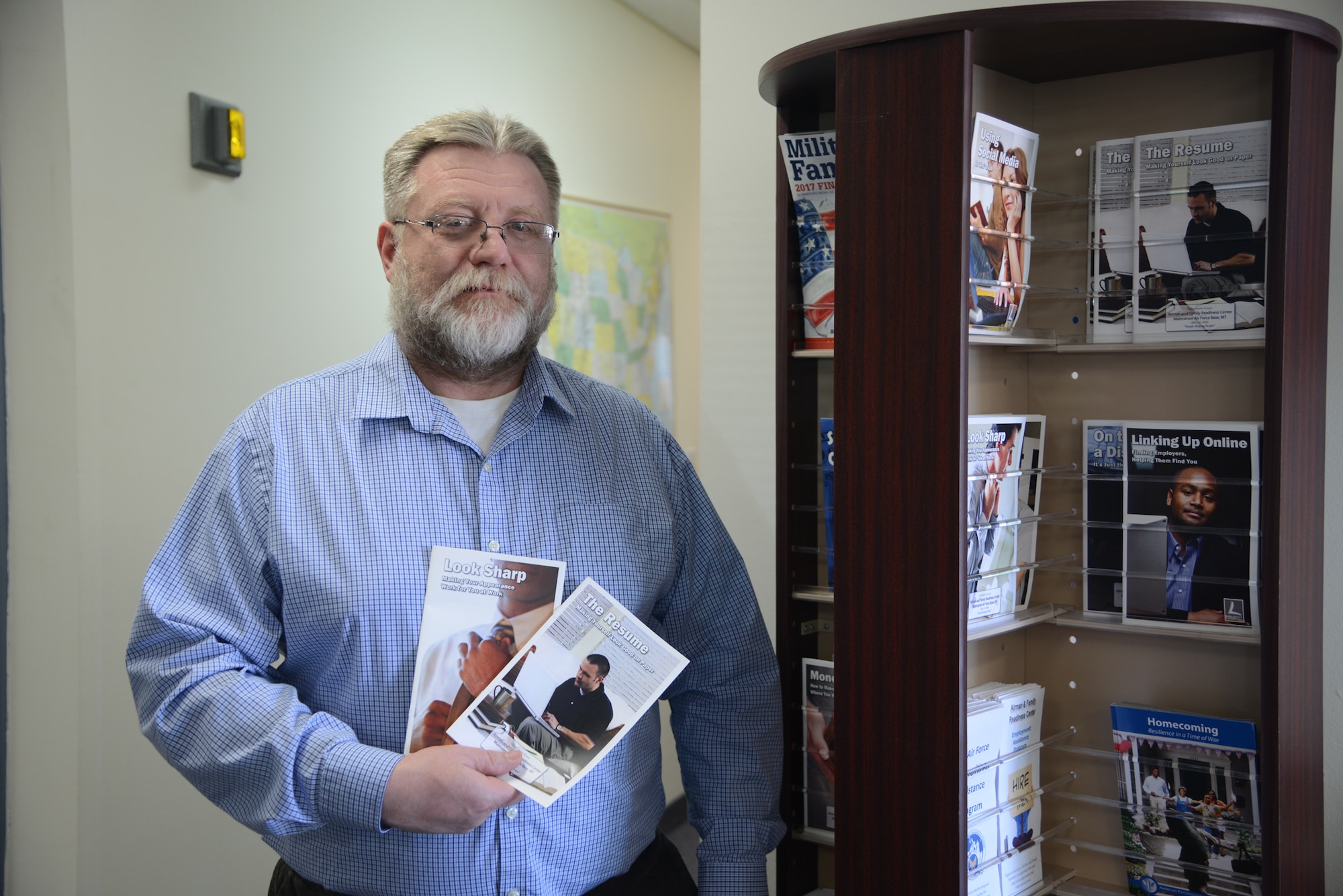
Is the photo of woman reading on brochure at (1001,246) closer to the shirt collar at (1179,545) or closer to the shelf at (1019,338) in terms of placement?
the shelf at (1019,338)

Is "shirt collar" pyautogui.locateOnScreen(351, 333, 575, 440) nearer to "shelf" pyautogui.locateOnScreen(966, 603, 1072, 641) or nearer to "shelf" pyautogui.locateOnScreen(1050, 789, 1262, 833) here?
"shelf" pyautogui.locateOnScreen(966, 603, 1072, 641)

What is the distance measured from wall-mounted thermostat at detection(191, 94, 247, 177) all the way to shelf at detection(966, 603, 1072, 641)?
2.11m

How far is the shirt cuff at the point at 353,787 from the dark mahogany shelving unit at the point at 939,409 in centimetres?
80

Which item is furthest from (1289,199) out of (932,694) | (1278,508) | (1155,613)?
(932,694)

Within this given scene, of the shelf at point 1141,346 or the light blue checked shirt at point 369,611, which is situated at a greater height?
the shelf at point 1141,346

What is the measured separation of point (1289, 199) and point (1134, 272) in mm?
309

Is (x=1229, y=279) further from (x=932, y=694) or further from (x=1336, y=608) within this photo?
(x=932, y=694)

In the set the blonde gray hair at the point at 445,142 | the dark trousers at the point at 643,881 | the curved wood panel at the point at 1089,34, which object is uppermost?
the curved wood panel at the point at 1089,34

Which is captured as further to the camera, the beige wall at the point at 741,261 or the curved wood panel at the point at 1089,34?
the beige wall at the point at 741,261

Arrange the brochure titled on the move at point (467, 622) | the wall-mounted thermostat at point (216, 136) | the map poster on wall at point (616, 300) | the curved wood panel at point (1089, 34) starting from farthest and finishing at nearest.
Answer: the map poster on wall at point (616, 300), the wall-mounted thermostat at point (216, 136), the curved wood panel at point (1089, 34), the brochure titled on the move at point (467, 622)

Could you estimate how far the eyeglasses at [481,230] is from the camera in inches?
65.4

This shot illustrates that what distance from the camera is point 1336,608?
1939 mm

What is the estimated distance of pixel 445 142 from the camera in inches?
65.7

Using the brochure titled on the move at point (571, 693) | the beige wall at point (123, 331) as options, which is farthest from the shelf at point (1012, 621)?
the beige wall at point (123, 331)
